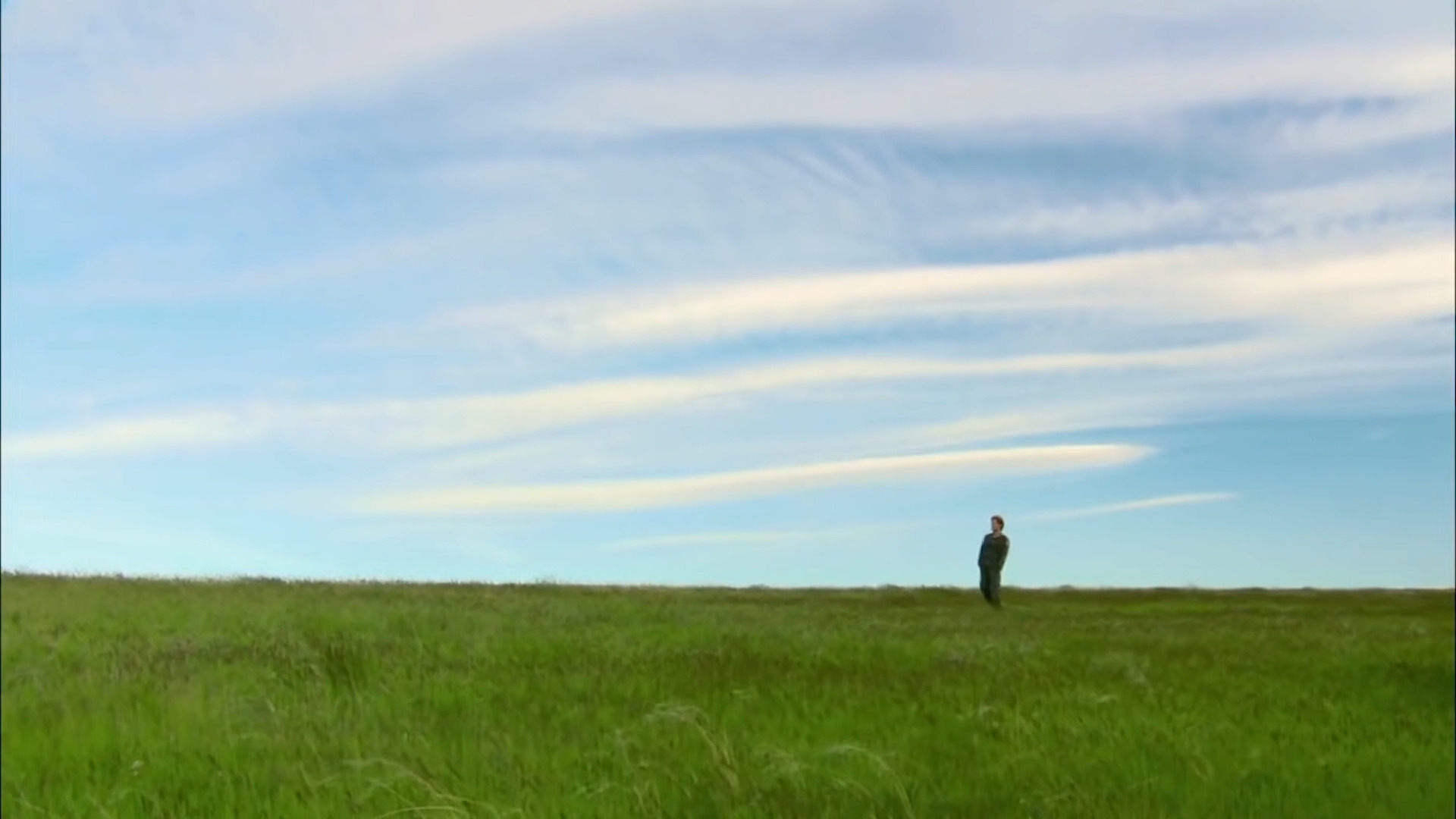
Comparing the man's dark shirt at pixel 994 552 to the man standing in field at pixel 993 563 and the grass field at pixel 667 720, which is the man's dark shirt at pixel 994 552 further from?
the grass field at pixel 667 720

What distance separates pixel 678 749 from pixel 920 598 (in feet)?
106

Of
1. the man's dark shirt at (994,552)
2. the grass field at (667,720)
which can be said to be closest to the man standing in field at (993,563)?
the man's dark shirt at (994,552)

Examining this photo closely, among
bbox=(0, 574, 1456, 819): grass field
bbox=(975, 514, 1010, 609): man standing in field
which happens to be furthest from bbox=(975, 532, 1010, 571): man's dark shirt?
bbox=(0, 574, 1456, 819): grass field

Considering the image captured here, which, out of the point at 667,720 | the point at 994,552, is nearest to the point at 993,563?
the point at 994,552

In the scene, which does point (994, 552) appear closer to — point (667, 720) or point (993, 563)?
point (993, 563)

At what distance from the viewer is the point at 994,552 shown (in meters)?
31.7

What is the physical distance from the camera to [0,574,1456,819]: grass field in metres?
7.05

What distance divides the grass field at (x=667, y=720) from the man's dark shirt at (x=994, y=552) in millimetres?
12148

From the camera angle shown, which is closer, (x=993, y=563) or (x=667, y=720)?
(x=667, y=720)

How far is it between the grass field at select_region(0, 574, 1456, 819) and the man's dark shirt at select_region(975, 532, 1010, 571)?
39.9 ft

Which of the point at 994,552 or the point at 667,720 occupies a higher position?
the point at 994,552

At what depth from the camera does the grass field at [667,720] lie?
7.05 m

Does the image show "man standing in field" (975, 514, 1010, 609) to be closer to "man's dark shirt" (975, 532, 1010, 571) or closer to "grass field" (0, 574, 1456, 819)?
"man's dark shirt" (975, 532, 1010, 571)

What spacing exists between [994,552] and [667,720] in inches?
921
